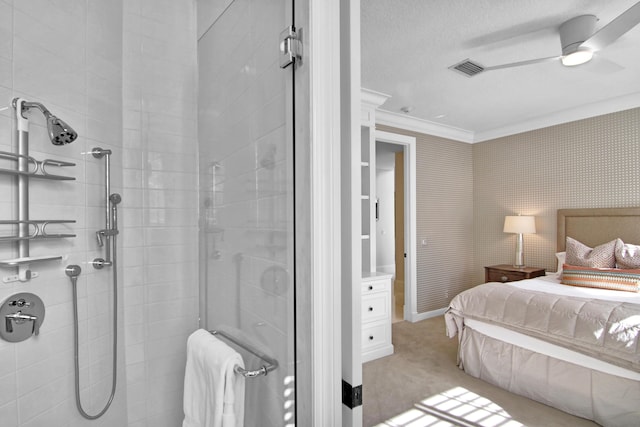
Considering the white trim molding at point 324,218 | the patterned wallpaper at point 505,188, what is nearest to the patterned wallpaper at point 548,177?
the patterned wallpaper at point 505,188

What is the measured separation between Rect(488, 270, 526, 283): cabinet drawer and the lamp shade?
524 millimetres

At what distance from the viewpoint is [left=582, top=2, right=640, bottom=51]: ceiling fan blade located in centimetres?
156

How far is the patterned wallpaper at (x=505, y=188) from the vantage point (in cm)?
359

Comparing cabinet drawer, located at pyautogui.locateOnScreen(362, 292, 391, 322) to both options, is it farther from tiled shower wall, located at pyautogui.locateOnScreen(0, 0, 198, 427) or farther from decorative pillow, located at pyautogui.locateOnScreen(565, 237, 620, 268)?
decorative pillow, located at pyautogui.locateOnScreen(565, 237, 620, 268)

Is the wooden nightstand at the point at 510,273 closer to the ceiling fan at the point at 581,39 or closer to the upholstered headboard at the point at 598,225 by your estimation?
the upholstered headboard at the point at 598,225

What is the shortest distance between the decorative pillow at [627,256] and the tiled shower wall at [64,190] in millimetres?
4056

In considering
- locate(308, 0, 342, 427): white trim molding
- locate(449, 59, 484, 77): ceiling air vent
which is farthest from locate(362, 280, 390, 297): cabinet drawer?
locate(308, 0, 342, 427): white trim molding

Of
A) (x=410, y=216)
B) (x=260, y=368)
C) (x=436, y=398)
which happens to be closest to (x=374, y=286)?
(x=436, y=398)

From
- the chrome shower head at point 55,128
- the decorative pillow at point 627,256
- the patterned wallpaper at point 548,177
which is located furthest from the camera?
the patterned wallpaper at point 548,177

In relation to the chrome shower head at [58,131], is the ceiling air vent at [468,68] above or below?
above

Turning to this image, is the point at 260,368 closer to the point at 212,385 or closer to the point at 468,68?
the point at 212,385

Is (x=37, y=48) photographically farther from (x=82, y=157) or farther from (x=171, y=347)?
(x=171, y=347)

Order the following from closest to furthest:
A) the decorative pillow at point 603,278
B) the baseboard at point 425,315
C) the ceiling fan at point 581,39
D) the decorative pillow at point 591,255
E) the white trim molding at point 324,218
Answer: the white trim molding at point 324,218, the ceiling fan at point 581,39, the decorative pillow at point 603,278, the decorative pillow at point 591,255, the baseboard at point 425,315

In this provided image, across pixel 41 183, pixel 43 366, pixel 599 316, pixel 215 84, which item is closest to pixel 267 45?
pixel 215 84
